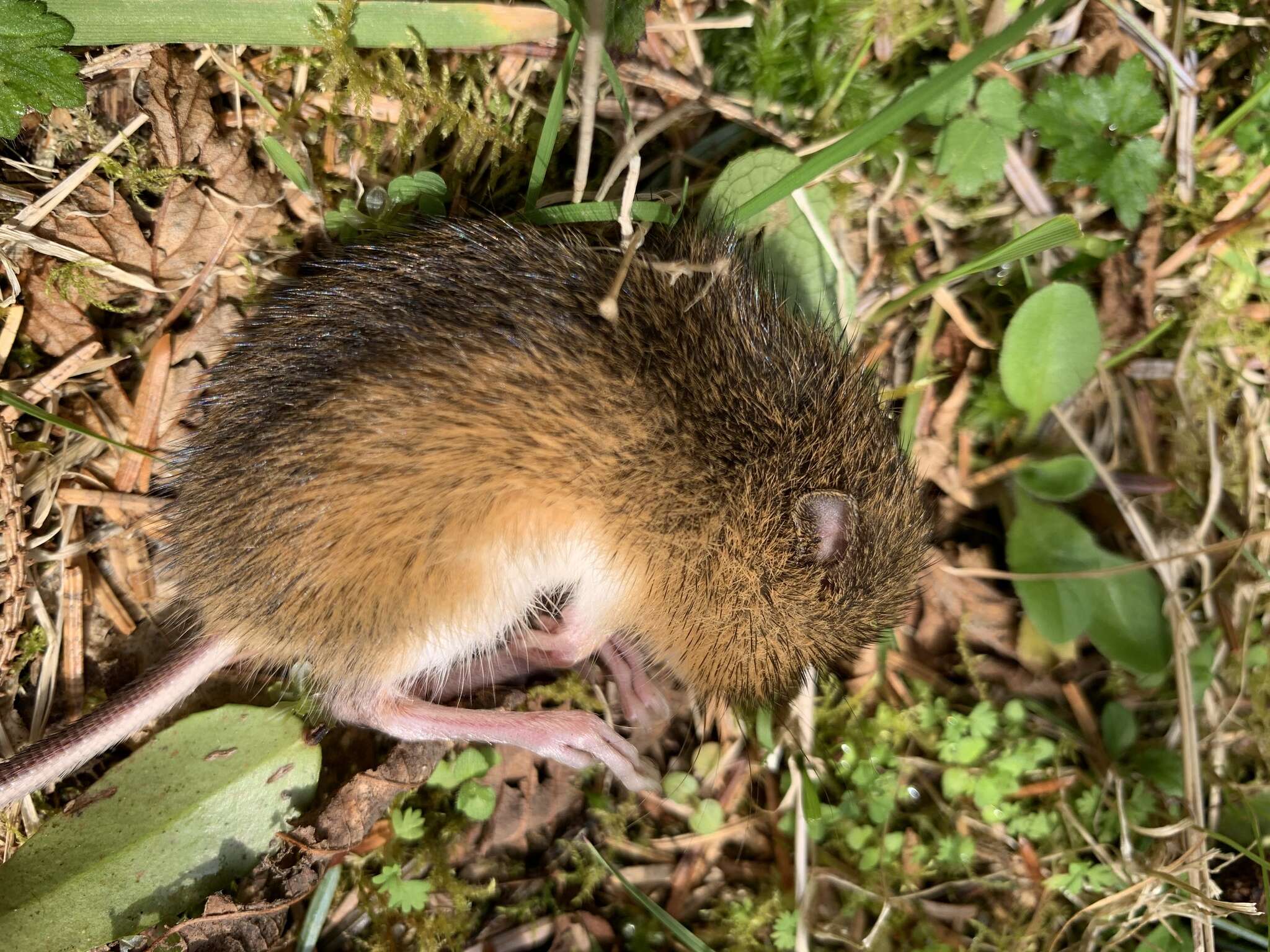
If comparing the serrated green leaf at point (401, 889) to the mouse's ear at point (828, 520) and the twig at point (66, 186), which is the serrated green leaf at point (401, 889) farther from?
the twig at point (66, 186)

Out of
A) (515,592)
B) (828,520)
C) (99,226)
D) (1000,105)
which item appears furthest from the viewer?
(1000,105)

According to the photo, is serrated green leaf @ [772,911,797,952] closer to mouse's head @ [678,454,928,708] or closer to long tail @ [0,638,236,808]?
mouse's head @ [678,454,928,708]

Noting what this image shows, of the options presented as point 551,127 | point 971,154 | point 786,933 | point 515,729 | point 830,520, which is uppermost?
point 551,127

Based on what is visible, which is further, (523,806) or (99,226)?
(523,806)

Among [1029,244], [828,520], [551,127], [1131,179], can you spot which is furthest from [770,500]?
[1131,179]

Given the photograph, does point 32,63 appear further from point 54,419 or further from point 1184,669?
point 1184,669

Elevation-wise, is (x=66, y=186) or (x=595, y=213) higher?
(x=66, y=186)
